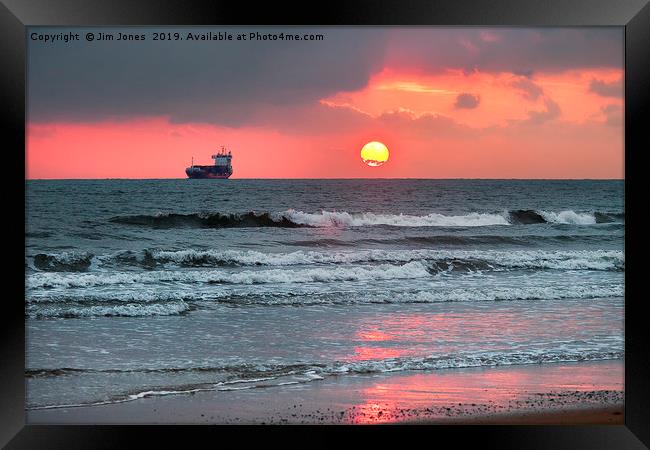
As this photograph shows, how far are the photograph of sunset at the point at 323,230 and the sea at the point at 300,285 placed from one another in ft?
0.15

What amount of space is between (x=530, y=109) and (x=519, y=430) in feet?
22.3

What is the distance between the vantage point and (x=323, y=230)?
1509 centimetres

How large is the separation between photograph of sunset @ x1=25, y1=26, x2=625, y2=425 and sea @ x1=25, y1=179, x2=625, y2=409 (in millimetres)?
45

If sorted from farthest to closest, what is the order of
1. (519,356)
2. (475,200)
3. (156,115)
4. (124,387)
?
(475,200), (156,115), (519,356), (124,387)

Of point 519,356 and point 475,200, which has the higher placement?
point 475,200

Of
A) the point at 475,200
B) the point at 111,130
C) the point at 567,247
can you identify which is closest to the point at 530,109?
the point at 567,247

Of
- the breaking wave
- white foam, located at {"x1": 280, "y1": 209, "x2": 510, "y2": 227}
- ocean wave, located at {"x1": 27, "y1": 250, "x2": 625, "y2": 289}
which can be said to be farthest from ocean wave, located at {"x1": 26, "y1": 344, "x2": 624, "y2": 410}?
white foam, located at {"x1": 280, "y1": 209, "x2": 510, "y2": 227}

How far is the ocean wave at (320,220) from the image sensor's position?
50.5ft

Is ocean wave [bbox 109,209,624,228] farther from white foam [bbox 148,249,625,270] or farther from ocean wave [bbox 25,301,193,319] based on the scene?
ocean wave [bbox 25,301,193,319]

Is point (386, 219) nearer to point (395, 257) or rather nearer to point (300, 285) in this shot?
point (395, 257)

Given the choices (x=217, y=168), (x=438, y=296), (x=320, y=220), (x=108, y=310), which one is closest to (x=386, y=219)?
(x=320, y=220)

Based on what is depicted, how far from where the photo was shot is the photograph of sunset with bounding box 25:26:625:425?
4988 mm

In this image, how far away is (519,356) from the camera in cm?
588

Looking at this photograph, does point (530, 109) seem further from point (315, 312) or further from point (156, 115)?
point (156, 115)
